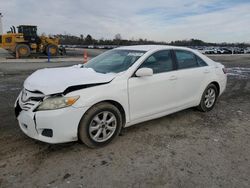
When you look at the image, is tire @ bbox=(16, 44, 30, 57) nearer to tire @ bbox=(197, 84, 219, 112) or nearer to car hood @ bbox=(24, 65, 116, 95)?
car hood @ bbox=(24, 65, 116, 95)

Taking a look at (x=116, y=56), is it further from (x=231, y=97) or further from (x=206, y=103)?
(x=231, y=97)

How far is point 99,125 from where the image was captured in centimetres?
372

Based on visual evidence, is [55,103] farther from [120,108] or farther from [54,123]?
[120,108]

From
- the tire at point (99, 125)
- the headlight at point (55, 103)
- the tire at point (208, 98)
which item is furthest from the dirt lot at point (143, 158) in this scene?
the headlight at point (55, 103)

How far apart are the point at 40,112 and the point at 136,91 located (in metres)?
1.51

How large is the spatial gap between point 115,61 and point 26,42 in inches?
773

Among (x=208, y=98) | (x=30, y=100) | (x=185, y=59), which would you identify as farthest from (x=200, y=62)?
(x=30, y=100)

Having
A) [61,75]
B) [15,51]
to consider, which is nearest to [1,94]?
[61,75]

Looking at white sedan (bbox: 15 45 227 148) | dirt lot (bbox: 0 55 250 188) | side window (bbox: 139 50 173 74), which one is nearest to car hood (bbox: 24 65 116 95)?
white sedan (bbox: 15 45 227 148)

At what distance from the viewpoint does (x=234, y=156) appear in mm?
3631

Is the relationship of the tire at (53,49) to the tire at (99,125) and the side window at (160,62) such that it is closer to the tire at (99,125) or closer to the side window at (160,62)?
the side window at (160,62)

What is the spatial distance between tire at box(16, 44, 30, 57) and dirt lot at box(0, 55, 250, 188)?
58.6 ft

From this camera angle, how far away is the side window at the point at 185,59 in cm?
489

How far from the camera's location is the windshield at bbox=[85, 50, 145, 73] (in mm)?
4266
